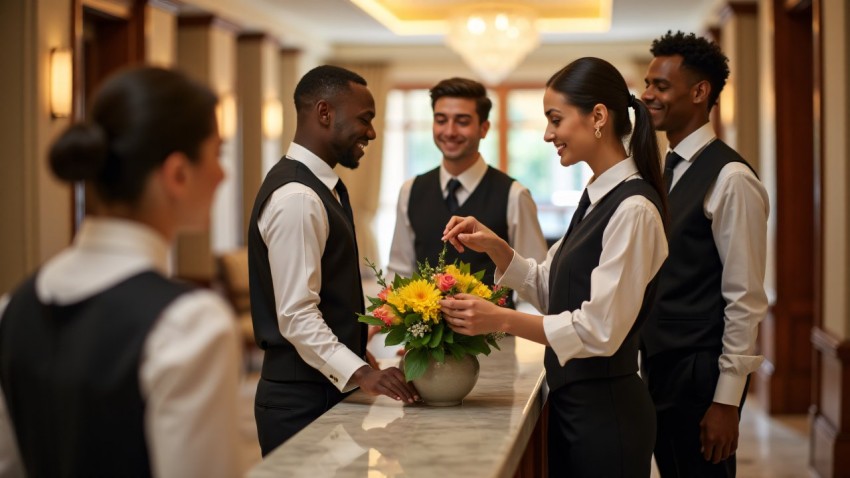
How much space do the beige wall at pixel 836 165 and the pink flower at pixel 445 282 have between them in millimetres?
3497

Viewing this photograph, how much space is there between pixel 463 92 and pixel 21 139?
9.59ft

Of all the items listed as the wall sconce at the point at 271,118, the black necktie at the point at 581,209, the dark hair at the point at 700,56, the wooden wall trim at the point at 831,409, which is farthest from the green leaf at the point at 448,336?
the wall sconce at the point at 271,118

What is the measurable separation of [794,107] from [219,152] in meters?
6.30

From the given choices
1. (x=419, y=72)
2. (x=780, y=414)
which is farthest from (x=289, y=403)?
(x=419, y=72)

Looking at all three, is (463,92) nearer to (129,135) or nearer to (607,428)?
(607,428)

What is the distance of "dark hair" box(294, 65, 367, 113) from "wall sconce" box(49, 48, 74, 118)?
352 centimetres

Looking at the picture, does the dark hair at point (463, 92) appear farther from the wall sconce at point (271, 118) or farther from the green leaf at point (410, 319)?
the wall sconce at point (271, 118)

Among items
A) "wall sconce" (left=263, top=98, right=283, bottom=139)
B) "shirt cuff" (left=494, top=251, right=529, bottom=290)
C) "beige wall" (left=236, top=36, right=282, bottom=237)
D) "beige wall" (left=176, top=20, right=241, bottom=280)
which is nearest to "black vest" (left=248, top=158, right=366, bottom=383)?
"shirt cuff" (left=494, top=251, right=529, bottom=290)

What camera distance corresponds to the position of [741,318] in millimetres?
2764

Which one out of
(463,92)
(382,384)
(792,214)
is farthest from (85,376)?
(792,214)

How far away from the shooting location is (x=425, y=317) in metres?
2.31

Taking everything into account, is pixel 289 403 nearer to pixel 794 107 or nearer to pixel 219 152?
pixel 219 152

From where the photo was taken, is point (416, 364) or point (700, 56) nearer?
point (416, 364)

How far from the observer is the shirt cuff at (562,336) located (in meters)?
2.25
